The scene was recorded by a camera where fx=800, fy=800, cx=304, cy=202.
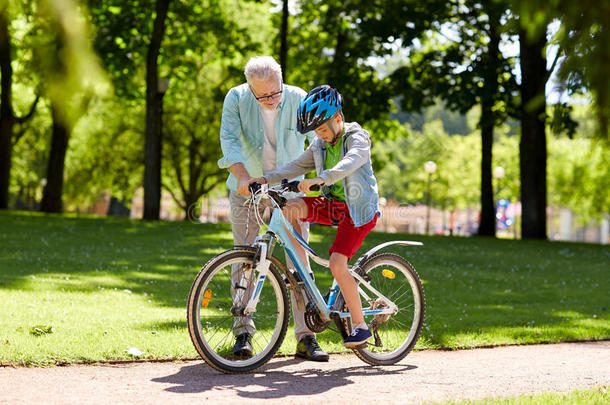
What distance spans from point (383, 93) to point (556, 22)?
22226 mm

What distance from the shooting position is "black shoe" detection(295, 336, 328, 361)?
5.72 m

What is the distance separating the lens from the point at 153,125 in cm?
2111

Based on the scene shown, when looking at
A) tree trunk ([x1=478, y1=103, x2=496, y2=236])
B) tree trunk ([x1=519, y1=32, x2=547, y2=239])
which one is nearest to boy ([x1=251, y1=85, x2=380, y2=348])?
tree trunk ([x1=519, y1=32, x2=547, y2=239])

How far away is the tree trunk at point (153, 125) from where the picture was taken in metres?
21.0

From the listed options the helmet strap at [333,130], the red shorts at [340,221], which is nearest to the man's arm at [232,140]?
the red shorts at [340,221]

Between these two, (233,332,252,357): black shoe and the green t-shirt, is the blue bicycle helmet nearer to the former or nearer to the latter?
the green t-shirt

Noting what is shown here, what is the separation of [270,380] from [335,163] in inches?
58.3

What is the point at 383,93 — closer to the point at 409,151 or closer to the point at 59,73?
the point at 59,73

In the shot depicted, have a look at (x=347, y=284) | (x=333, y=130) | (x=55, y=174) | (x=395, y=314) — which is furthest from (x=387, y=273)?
(x=55, y=174)

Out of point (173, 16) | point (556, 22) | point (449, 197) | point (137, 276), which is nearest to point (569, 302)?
point (137, 276)

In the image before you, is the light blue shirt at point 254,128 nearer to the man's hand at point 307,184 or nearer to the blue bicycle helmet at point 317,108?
the blue bicycle helmet at point 317,108

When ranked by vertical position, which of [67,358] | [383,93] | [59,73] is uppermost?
[383,93]

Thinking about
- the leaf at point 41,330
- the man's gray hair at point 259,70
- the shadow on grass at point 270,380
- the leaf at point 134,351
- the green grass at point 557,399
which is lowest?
the shadow on grass at point 270,380

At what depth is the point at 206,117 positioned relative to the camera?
39219 millimetres
